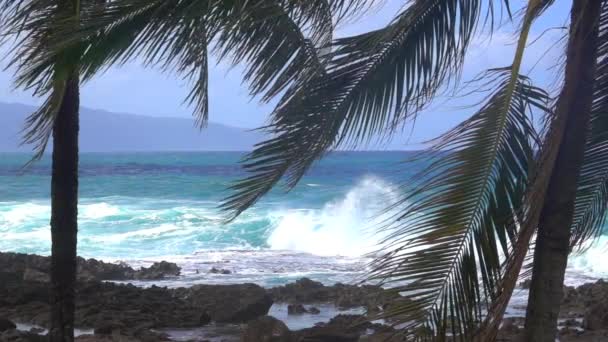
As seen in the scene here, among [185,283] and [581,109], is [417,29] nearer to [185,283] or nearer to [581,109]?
[581,109]

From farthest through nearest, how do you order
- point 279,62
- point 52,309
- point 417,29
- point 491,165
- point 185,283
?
1. point 185,283
2. point 52,309
3. point 279,62
4. point 417,29
5. point 491,165

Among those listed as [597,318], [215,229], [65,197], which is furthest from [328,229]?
[65,197]

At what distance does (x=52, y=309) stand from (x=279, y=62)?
8.35 feet

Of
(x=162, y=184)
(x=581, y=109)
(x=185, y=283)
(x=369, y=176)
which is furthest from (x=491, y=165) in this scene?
(x=369, y=176)

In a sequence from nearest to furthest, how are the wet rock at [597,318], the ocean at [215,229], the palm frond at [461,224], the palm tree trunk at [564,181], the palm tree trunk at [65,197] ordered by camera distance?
the palm frond at [461,224] → the palm tree trunk at [564,181] → the palm tree trunk at [65,197] → the wet rock at [597,318] → the ocean at [215,229]

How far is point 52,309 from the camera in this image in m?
6.75

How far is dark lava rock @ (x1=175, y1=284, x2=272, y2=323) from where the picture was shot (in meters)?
12.2

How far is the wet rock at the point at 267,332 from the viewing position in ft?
32.0

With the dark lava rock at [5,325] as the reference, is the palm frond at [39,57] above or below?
above

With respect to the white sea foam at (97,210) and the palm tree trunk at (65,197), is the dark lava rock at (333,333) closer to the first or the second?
the palm tree trunk at (65,197)

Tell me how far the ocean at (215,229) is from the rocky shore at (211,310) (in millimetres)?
1045

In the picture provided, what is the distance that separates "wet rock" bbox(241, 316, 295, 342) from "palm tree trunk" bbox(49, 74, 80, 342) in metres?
3.38

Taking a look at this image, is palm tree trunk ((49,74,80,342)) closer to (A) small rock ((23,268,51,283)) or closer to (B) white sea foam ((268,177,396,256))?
(A) small rock ((23,268,51,283))

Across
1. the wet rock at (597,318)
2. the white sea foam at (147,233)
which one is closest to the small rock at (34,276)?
the wet rock at (597,318)
